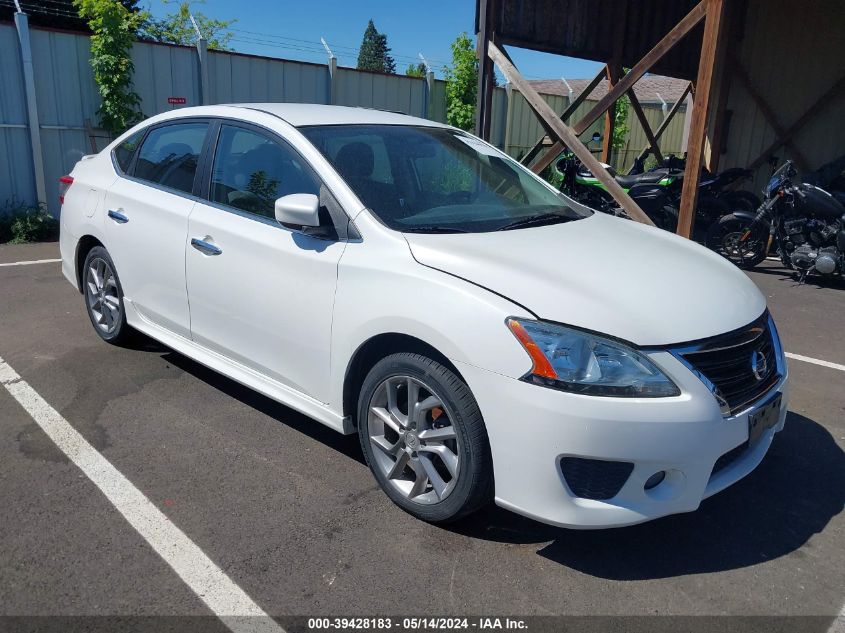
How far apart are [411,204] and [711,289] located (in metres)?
1.38

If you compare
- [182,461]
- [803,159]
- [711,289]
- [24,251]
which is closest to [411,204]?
[711,289]

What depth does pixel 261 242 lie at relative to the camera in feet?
11.3

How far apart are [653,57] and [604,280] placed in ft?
20.5

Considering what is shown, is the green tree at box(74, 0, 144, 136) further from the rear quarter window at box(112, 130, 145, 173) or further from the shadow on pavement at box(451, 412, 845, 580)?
the shadow on pavement at box(451, 412, 845, 580)

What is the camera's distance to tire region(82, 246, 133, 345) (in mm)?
4746

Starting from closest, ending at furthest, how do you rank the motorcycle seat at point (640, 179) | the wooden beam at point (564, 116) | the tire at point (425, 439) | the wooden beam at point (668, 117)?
the tire at point (425, 439) → the wooden beam at point (564, 116) → the motorcycle seat at point (640, 179) → the wooden beam at point (668, 117)

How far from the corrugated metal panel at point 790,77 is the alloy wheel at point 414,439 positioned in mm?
10226

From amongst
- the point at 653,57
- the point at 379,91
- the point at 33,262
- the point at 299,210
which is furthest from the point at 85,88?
the point at 299,210

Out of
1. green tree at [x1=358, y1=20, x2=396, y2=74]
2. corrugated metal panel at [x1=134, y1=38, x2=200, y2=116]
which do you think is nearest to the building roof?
corrugated metal panel at [x1=134, y1=38, x2=200, y2=116]

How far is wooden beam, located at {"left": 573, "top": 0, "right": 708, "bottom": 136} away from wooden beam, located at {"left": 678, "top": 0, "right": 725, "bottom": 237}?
152 millimetres

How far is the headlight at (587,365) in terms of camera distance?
2488mm

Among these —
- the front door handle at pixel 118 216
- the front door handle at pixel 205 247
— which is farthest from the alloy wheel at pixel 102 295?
the front door handle at pixel 205 247

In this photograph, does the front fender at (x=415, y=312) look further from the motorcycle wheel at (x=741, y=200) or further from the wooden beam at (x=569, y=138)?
the motorcycle wheel at (x=741, y=200)

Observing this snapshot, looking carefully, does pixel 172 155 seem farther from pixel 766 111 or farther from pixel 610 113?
pixel 766 111
